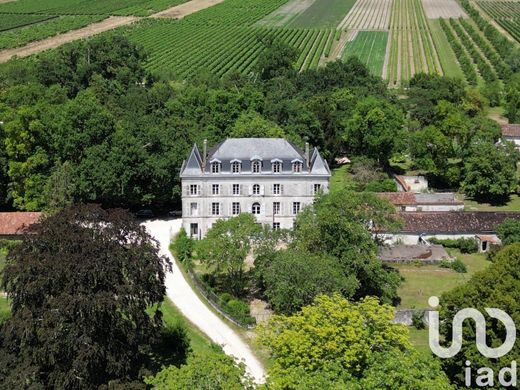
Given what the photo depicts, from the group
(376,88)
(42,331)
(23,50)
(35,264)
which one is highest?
(23,50)

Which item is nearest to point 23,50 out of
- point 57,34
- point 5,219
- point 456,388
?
point 57,34

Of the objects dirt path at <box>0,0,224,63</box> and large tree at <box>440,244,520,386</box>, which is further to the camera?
dirt path at <box>0,0,224,63</box>

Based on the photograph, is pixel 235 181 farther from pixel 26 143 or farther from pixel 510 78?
pixel 510 78

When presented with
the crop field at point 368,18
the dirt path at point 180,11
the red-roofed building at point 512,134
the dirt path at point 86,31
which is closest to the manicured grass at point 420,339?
the red-roofed building at point 512,134

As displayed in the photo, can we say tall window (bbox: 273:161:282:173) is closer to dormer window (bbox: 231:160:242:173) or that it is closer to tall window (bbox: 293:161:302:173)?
tall window (bbox: 293:161:302:173)

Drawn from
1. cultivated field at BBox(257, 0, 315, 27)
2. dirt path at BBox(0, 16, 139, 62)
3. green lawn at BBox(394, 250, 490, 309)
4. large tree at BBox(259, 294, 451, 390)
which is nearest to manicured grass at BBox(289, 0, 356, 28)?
cultivated field at BBox(257, 0, 315, 27)

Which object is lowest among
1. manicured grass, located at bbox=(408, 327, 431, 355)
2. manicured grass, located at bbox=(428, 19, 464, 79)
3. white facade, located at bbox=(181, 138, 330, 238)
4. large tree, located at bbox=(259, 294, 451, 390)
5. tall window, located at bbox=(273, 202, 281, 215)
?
manicured grass, located at bbox=(408, 327, 431, 355)

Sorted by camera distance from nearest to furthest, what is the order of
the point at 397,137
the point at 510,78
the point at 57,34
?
the point at 397,137 → the point at 510,78 → the point at 57,34
